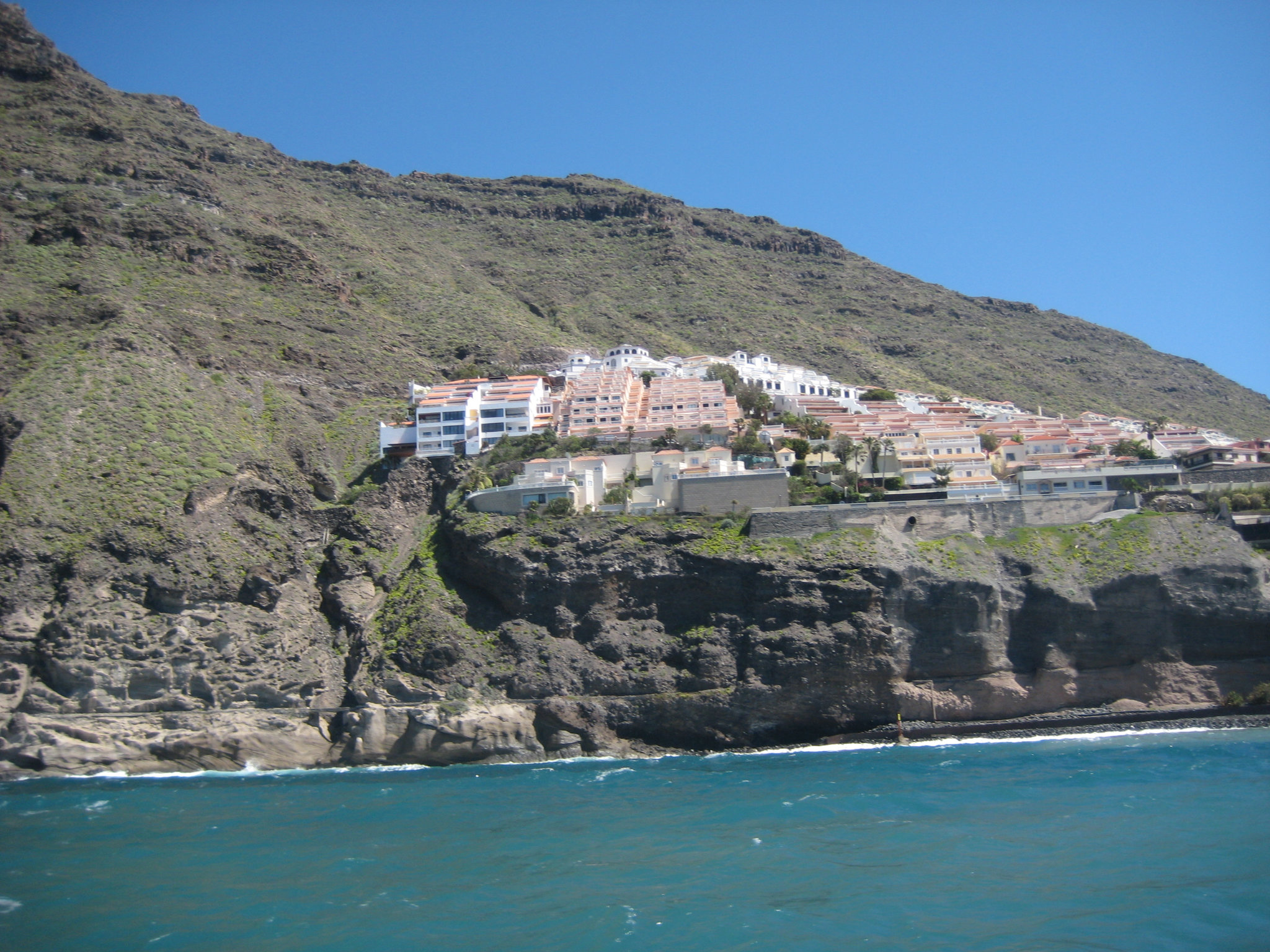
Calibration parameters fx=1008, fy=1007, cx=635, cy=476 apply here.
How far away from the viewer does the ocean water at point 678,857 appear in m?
23.1

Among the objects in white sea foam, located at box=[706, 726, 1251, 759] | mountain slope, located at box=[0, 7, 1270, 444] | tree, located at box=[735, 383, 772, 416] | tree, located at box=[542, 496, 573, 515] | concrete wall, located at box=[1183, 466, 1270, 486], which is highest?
mountain slope, located at box=[0, 7, 1270, 444]

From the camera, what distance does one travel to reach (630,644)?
50.1 meters

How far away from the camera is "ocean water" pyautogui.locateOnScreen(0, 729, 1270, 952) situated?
23141mm

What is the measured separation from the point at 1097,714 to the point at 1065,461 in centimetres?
2602

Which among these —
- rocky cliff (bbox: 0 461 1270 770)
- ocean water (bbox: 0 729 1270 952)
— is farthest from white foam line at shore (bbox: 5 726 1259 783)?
ocean water (bbox: 0 729 1270 952)

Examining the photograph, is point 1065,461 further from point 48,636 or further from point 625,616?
point 48,636

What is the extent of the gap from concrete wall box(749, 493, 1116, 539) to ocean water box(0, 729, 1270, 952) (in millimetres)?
13464

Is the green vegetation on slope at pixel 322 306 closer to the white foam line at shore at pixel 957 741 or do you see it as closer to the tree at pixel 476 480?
the tree at pixel 476 480

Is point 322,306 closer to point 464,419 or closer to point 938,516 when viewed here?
point 464,419

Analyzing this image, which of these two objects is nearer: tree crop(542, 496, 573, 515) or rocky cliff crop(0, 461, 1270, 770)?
rocky cliff crop(0, 461, 1270, 770)

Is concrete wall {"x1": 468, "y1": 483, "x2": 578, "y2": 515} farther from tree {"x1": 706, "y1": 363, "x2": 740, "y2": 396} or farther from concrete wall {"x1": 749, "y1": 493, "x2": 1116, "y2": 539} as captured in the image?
tree {"x1": 706, "y1": 363, "x2": 740, "y2": 396}

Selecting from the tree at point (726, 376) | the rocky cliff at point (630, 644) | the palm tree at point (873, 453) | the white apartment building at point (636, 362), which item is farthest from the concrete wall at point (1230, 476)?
the white apartment building at point (636, 362)

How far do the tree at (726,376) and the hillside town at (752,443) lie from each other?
0.21 metres

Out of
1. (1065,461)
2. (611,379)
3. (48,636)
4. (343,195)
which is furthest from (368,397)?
(343,195)
